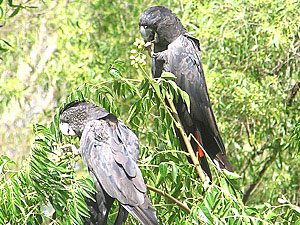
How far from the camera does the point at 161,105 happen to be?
6.75 feet

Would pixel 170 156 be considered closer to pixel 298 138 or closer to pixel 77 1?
pixel 298 138

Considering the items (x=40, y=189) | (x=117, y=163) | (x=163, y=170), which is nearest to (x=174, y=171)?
(x=163, y=170)

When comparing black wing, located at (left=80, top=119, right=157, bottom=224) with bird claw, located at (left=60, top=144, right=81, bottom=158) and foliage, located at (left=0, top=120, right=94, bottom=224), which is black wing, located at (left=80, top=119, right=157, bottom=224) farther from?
foliage, located at (left=0, top=120, right=94, bottom=224)

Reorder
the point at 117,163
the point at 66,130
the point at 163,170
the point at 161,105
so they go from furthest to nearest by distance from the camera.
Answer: the point at 161,105
the point at 66,130
the point at 117,163
the point at 163,170

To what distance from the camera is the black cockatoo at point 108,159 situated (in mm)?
1589

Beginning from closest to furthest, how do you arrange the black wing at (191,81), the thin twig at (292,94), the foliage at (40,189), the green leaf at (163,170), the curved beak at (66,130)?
the foliage at (40,189) < the green leaf at (163,170) < the curved beak at (66,130) < the black wing at (191,81) < the thin twig at (292,94)

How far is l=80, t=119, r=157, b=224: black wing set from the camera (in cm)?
157

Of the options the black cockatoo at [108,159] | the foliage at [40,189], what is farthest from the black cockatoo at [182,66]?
the foliage at [40,189]

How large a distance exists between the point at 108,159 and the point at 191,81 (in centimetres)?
68

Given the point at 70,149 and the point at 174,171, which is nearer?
the point at 174,171

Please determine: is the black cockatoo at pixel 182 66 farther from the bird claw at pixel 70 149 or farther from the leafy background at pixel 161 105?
the bird claw at pixel 70 149

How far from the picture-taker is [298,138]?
1946mm

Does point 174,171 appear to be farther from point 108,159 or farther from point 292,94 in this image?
point 292,94

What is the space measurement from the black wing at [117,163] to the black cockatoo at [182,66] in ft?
1.45
